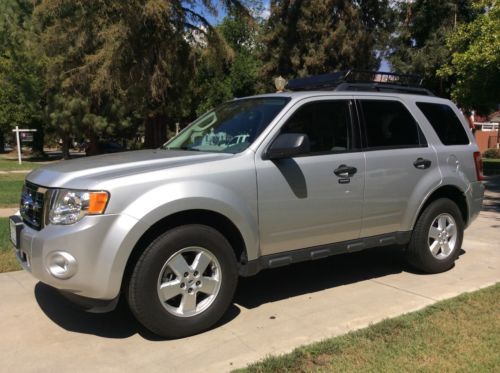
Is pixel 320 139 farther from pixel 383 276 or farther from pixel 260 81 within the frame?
pixel 260 81

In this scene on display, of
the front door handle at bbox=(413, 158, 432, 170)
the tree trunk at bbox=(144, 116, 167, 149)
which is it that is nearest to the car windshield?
the front door handle at bbox=(413, 158, 432, 170)

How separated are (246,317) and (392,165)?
2.05 metres

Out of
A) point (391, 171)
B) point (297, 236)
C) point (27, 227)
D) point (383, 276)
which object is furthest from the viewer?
point (383, 276)

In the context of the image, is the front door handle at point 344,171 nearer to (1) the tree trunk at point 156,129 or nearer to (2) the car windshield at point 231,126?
(2) the car windshield at point 231,126

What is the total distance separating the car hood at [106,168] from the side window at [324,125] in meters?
0.81

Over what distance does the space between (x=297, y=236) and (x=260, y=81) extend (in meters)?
28.2

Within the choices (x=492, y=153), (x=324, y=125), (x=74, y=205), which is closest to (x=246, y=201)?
(x=324, y=125)

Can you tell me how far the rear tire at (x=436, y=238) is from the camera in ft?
17.9

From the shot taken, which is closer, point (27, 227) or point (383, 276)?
point (27, 227)

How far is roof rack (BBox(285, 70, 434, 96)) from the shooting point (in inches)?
211

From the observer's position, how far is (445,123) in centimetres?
579

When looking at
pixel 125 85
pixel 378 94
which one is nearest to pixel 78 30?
pixel 125 85

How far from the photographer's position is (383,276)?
564cm

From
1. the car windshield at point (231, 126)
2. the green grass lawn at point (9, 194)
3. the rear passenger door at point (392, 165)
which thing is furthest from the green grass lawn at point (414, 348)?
the green grass lawn at point (9, 194)
